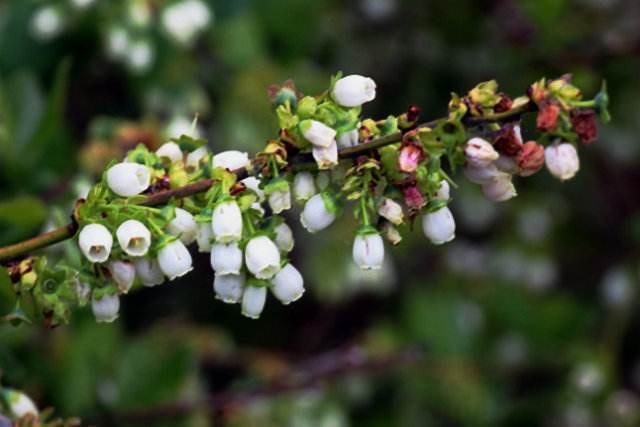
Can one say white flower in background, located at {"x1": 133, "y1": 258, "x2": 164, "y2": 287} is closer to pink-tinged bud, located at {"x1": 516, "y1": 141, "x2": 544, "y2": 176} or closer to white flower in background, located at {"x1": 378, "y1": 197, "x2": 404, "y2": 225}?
white flower in background, located at {"x1": 378, "y1": 197, "x2": 404, "y2": 225}

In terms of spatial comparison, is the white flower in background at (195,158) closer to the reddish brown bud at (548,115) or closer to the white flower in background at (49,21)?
the reddish brown bud at (548,115)

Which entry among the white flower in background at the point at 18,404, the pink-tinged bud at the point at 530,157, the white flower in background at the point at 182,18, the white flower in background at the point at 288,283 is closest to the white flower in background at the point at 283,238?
the white flower in background at the point at 288,283

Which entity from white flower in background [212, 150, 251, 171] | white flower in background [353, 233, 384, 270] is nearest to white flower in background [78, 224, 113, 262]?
white flower in background [212, 150, 251, 171]

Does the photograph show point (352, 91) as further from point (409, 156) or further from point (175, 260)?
point (175, 260)

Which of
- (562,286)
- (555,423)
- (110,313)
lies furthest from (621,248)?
(110,313)

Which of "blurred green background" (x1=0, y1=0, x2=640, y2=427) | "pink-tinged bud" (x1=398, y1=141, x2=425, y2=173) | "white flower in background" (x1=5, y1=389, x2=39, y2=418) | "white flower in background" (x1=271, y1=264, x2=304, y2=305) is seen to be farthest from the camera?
"blurred green background" (x1=0, y1=0, x2=640, y2=427)

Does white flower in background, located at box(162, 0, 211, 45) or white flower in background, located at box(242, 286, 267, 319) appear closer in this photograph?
white flower in background, located at box(242, 286, 267, 319)
